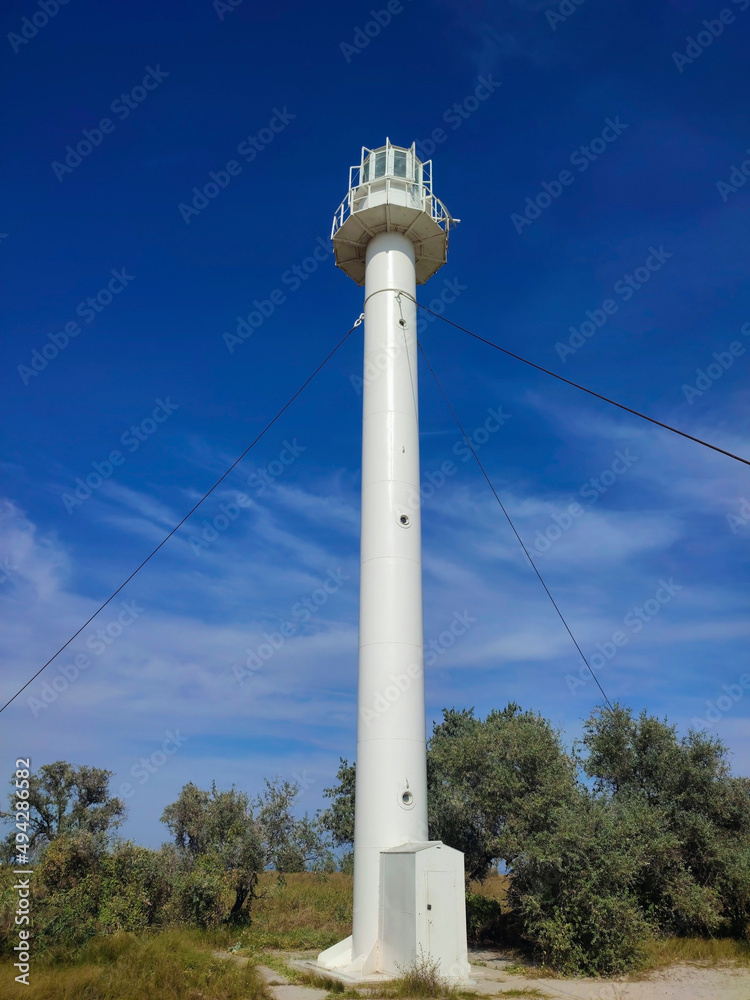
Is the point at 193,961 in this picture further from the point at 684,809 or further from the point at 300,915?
the point at 684,809

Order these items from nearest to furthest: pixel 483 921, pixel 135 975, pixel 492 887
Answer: pixel 135 975
pixel 483 921
pixel 492 887

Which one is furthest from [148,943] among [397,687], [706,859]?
[706,859]

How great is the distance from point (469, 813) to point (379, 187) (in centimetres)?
1888

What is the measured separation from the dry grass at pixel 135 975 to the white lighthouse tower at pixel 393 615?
2.59 m

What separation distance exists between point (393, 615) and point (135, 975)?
8.29 meters

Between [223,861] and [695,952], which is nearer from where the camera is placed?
→ [695,952]

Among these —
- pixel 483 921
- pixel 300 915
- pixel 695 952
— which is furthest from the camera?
pixel 300 915

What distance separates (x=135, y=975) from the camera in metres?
11.8

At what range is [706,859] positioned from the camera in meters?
18.9

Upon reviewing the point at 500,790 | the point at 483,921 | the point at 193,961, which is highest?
the point at 500,790

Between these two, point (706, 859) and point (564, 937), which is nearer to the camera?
point (564, 937)

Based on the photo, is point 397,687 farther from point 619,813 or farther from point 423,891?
point 619,813

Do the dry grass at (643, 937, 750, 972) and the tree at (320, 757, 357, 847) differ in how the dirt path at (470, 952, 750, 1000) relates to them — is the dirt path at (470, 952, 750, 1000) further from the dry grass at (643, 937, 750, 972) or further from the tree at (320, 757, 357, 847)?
the tree at (320, 757, 357, 847)

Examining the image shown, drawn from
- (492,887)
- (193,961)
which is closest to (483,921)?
(193,961)
